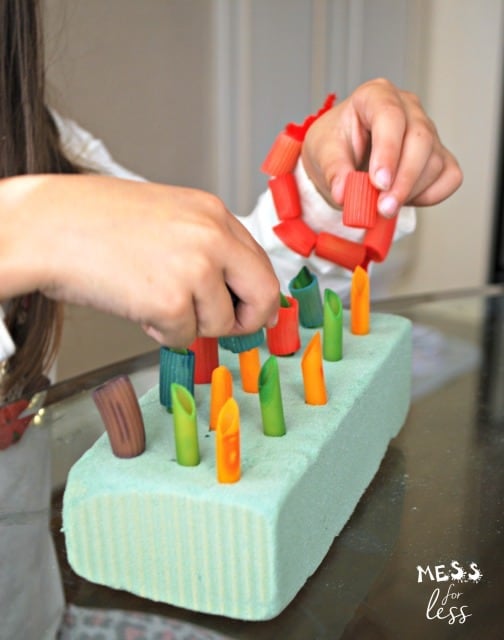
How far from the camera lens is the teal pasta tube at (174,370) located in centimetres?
42

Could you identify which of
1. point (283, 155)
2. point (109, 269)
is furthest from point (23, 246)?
point (283, 155)

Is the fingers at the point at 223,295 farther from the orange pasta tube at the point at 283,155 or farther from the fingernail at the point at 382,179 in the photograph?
the orange pasta tube at the point at 283,155

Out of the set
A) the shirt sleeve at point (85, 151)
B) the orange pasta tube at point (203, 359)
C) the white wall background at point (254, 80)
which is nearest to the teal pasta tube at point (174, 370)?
the orange pasta tube at point (203, 359)

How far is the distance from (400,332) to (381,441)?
0.08m

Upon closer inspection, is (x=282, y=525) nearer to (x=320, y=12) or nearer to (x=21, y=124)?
(x=21, y=124)

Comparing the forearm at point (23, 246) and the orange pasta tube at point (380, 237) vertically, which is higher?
the forearm at point (23, 246)

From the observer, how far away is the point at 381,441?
18.9 inches

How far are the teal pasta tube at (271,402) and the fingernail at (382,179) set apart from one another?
0.55 feet

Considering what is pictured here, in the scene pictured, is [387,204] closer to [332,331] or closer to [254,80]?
[332,331]

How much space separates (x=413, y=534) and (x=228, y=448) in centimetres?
13

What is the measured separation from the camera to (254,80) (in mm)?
1249

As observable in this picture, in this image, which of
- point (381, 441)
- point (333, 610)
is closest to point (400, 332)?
point (381, 441)

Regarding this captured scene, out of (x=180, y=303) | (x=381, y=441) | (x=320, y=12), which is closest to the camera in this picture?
(x=180, y=303)

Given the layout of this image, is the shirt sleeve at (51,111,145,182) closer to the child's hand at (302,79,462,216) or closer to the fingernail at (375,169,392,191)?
the child's hand at (302,79,462,216)
